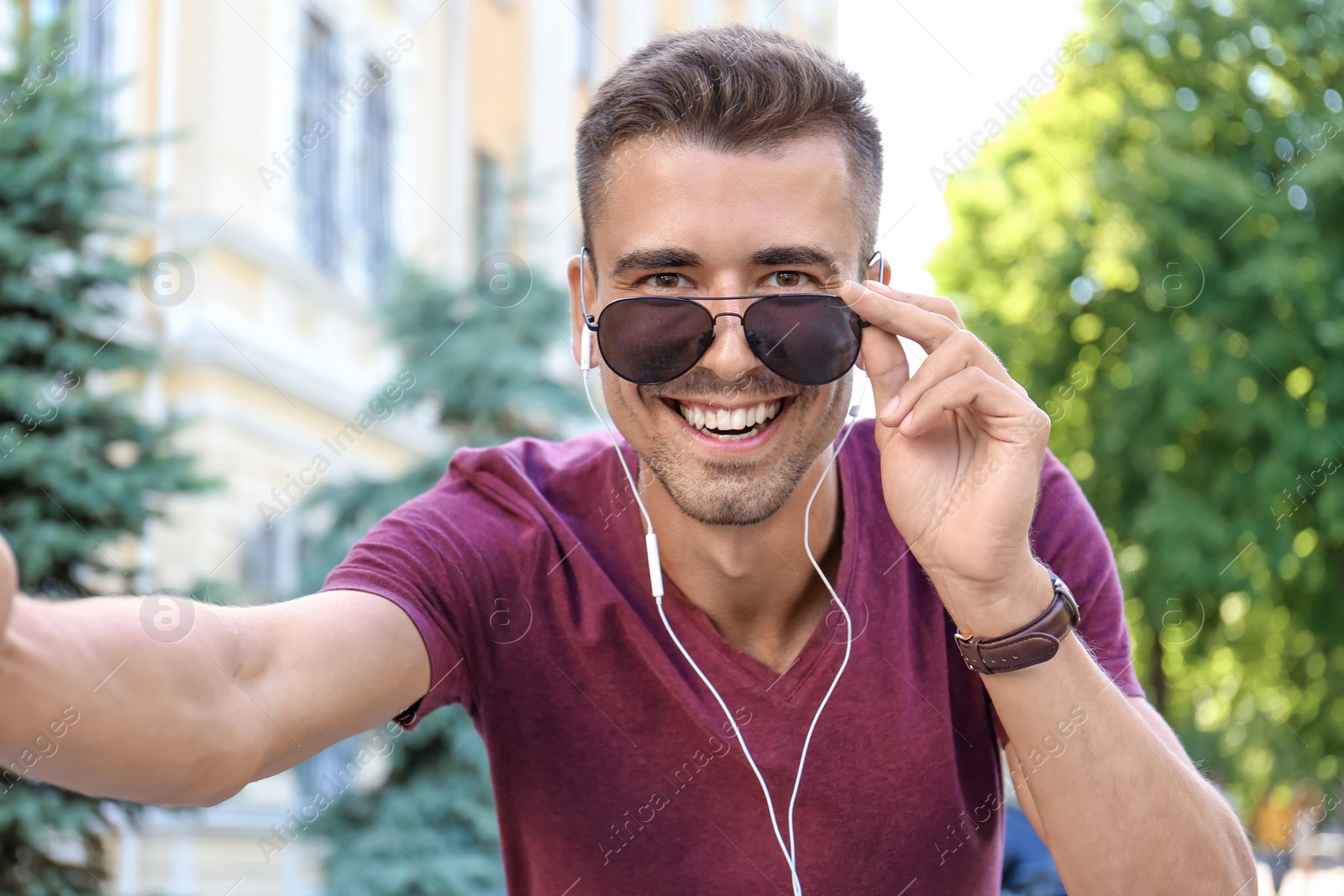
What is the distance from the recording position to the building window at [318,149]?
37.8ft

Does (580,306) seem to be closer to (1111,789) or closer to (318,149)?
(1111,789)

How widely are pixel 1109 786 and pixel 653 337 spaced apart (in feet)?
3.58

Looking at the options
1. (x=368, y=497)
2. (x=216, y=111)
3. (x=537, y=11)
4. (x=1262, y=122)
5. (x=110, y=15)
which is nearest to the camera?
(x=368, y=497)

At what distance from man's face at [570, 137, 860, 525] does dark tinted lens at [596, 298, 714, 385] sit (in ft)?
0.10

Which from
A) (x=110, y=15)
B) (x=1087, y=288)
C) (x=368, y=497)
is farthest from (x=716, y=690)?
(x=1087, y=288)

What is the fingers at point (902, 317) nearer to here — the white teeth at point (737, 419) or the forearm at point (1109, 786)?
the white teeth at point (737, 419)

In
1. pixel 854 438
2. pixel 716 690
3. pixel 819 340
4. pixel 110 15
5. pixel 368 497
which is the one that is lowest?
pixel 368 497

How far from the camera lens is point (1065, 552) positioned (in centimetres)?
264

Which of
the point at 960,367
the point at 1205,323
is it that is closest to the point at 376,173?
the point at 1205,323

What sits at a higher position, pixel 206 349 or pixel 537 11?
pixel 537 11

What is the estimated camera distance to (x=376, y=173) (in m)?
12.8

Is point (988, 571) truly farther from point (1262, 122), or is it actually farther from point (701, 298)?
point (1262, 122)

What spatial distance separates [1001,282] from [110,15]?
8.83 meters

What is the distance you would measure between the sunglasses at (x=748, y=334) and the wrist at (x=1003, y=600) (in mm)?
444
